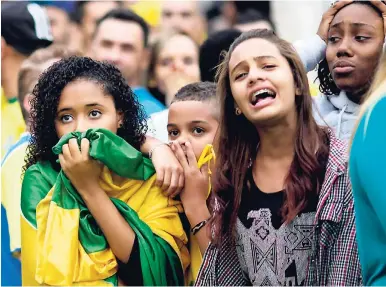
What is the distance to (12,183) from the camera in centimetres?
503

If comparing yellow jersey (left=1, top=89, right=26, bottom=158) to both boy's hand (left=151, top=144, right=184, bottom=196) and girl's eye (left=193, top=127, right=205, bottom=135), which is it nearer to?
girl's eye (left=193, top=127, right=205, bottom=135)

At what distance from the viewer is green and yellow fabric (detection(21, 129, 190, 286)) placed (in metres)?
3.80

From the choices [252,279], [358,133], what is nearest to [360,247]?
[358,133]

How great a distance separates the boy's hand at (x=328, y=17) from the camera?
4238mm

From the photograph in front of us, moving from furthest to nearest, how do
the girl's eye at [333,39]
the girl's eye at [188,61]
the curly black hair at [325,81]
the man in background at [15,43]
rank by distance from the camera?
the girl's eye at [188,61] → the man in background at [15,43] → the curly black hair at [325,81] → the girl's eye at [333,39]

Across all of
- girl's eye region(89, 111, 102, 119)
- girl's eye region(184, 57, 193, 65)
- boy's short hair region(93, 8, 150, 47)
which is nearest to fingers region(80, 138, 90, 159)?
girl's eye region(89, 111, 102, 119)

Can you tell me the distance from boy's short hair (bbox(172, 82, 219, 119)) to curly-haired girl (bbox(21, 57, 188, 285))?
0.29 metres

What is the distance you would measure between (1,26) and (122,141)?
2413 millimetres

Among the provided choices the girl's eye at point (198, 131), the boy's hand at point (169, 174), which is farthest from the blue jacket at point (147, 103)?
the boy's hand at point (169, 174)

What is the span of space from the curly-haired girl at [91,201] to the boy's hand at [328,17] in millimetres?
854

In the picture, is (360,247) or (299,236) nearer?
(360,247)

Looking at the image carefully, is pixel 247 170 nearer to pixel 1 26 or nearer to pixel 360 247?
pixel 360 247

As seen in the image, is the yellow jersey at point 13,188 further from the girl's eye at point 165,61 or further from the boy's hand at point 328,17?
the girl's eye at point 165,61

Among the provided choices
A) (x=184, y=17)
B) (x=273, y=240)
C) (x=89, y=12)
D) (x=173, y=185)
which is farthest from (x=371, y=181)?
(x=89, y=12)
